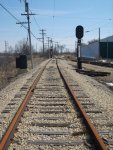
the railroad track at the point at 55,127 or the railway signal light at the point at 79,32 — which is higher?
the railway signal light at the point at 79,32

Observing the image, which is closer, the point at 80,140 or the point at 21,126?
the point at 80,140

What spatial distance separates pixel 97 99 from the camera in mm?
12586

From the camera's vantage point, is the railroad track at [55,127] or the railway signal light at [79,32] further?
the railway signal light at [79,32]

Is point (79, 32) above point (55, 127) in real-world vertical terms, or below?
above

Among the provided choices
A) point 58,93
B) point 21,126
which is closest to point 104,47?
point 58,93

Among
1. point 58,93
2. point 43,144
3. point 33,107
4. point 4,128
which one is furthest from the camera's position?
point 58,93

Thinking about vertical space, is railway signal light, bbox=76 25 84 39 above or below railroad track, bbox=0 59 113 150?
above

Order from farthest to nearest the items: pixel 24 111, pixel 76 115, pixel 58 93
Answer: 1. pixel 58 93
2. pixel 24 111
3. pixel 76 115

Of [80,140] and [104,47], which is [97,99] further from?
[104,47]

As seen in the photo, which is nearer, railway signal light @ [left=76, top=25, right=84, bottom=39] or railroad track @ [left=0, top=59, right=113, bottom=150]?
railroad track @ [left=0, top=59, right=113, bottom=150]

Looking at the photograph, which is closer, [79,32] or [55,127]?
[55,127]

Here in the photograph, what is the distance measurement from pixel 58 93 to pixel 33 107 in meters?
3.51

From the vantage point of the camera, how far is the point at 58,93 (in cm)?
1391

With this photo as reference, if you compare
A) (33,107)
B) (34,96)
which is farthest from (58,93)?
(33,107)
